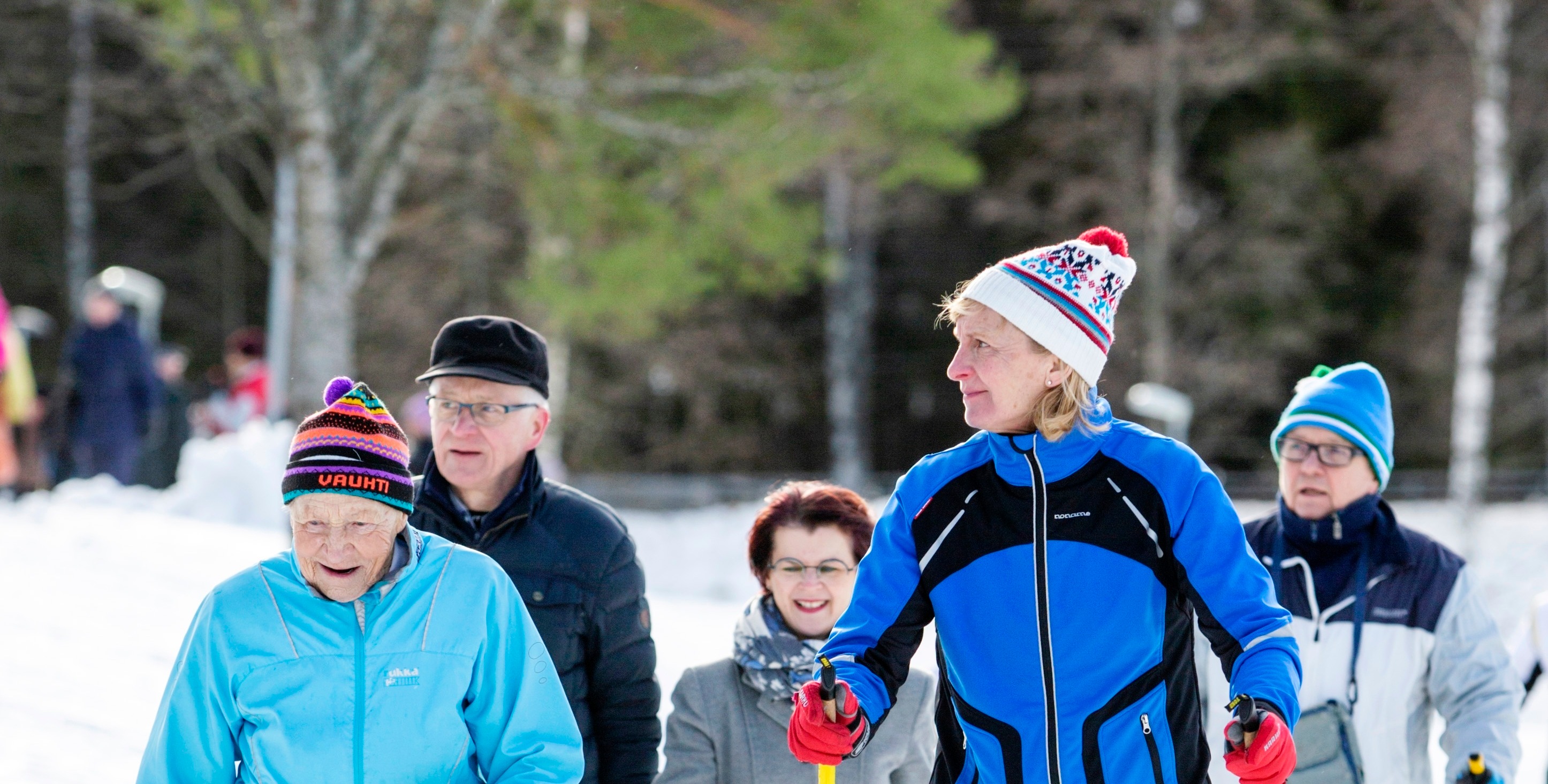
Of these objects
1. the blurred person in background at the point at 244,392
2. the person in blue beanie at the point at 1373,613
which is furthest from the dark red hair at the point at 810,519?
the blurred person in background at the point at 244,392

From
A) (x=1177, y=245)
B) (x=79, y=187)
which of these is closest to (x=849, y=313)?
(x=1177, y=245)

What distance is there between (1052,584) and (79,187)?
2234cm

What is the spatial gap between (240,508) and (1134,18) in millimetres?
14576

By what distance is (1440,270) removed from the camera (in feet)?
65.7

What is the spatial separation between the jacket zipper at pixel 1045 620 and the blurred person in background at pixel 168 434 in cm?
1198

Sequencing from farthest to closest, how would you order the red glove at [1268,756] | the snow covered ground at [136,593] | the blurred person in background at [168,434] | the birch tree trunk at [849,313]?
the birch tree trunk at [849,313]
the blurred person in background at [168,434]
the snow covered ground at [136,593]
the red glove at [1268,756]

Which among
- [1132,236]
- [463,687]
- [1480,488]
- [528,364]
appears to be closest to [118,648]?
[528,364]

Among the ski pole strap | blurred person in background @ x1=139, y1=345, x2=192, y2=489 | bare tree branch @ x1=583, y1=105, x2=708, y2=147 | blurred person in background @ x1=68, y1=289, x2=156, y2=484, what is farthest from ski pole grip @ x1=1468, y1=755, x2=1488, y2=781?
blurred person in background @ x1=139, y1=345, x2=192, y2=489

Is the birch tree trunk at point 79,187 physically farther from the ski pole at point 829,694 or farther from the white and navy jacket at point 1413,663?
the ski pole at point 829,694

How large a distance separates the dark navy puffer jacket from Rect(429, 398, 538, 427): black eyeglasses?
0.47 ft

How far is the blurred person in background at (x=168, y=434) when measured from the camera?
12.9 m

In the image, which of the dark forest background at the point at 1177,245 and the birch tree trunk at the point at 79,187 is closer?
the dark forest background at the point at 1177,245

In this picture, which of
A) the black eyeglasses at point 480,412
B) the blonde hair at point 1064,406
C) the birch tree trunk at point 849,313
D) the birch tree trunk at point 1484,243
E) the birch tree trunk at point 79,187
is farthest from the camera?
the birch tree trunk at point 79,187

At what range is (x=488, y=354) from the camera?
3025mm
